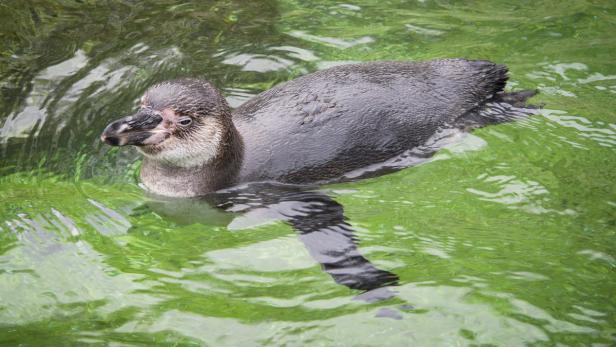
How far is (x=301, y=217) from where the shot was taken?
5.21m

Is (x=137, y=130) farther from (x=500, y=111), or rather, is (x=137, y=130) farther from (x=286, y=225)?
(x=500, y=111)

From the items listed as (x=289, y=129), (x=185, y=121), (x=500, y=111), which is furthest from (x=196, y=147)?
(x=500, y=111)

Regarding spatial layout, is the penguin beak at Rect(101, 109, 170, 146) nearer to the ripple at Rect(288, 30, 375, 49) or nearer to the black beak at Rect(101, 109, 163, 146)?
the black beak at Rect(101, 109, 163, 146)

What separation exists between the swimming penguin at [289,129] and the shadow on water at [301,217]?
10cm

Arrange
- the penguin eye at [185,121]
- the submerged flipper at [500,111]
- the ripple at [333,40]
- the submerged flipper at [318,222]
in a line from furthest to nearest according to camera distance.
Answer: the ripple at [333,40] < the submerged flipper at [500,111] < the penguin eye at [185,121] < the submerged flipper at [318,222]

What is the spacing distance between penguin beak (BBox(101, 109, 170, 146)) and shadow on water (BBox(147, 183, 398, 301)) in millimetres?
583

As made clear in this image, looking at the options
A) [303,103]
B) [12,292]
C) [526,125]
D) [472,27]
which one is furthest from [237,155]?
[472,27]

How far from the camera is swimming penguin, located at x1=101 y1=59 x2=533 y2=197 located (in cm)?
548

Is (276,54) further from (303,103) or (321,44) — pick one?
(303,103)

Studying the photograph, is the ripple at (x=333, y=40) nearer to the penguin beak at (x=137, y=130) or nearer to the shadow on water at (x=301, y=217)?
the shadow on water at (x=301, y=217)

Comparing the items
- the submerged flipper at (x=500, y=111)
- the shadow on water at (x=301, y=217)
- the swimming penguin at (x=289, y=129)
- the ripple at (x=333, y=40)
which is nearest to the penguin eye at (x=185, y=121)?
the swimming penguin at (x=289, y=129)

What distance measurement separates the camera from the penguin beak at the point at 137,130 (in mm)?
5145

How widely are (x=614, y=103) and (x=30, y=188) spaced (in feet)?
16.5

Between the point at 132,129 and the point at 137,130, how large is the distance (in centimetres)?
5
